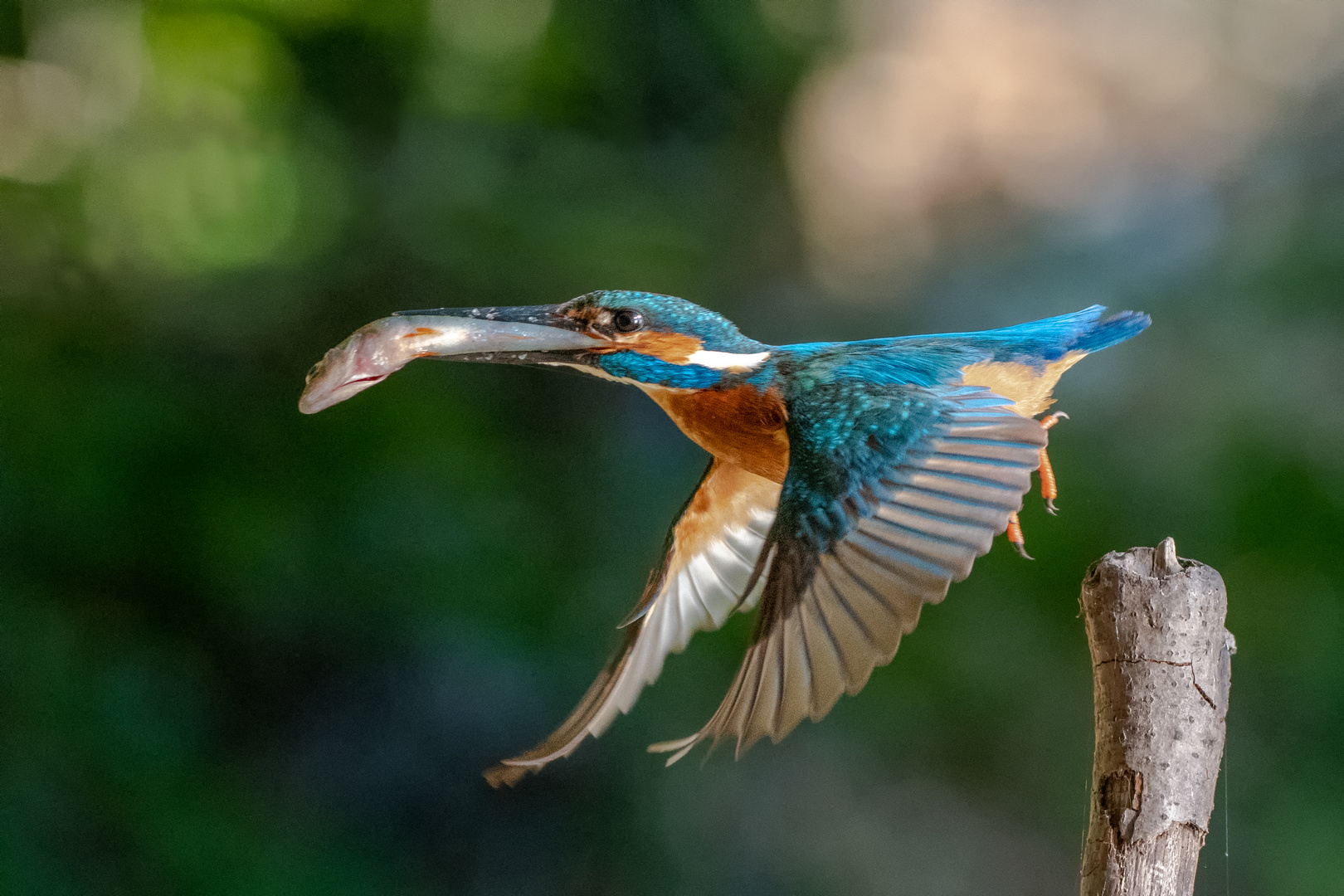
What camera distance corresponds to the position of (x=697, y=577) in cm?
114

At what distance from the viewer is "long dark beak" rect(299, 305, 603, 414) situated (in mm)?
847

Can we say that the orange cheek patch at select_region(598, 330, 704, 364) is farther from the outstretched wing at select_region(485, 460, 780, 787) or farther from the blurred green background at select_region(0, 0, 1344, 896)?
the blurred green background at select_region(0, 0, 1344, 896)

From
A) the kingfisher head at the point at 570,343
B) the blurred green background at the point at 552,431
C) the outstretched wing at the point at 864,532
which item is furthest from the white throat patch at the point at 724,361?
the blurred green background at the point at 552,431

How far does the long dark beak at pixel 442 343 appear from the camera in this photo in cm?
85

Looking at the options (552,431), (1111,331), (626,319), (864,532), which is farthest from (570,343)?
(552,431)

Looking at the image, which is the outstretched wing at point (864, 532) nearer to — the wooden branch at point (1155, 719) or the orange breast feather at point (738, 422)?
the orange breast feather at point (738, 422)

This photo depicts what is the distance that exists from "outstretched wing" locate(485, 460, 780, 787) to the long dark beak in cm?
25

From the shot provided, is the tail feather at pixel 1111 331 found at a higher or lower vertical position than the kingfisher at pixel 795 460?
higher

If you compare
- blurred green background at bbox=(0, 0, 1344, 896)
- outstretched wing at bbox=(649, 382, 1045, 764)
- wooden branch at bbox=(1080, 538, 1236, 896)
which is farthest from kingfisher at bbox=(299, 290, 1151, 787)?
blurred green background at bbox=(0, 0, 1344, 896)

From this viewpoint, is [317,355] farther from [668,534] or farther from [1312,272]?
[1312,272]

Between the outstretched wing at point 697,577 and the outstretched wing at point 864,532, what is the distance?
0.23m

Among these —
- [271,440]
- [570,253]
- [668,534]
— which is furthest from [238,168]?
[668,534]

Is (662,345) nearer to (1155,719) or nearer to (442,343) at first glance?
(442,343)

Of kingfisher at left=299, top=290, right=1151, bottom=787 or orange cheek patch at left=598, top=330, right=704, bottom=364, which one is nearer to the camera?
kingfisher at left=299, top=290, right=1151, bottom=787
